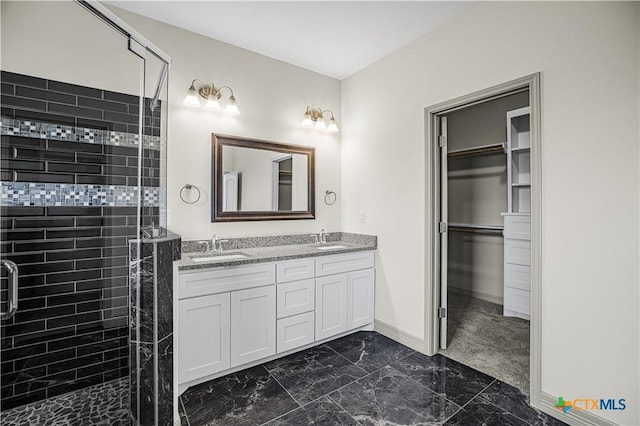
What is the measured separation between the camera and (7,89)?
1.77 meters

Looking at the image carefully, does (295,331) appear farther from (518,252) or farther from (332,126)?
(518,252)

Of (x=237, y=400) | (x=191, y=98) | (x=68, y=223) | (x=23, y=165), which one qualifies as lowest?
(x=237, y=400)

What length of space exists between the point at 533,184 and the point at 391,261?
1.36m

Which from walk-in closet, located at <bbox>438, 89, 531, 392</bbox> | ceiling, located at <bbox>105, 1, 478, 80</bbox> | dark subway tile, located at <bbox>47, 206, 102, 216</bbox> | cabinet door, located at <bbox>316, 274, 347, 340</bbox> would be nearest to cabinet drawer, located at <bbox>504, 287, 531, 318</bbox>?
walk-in closet, located at <bbox>438, 89, 531, 392</bbox>

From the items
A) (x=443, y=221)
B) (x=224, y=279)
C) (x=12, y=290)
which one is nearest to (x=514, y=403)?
(x=443, y=221)

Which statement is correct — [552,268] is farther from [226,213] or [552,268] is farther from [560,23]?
[226,213]

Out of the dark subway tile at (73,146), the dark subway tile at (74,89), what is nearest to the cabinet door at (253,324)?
the dark subway tile at (73,146)

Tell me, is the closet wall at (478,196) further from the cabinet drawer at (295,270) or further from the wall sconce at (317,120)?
the cabinet drawer at (295,270)

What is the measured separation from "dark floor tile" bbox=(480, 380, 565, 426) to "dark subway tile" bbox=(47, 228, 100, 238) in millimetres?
2755

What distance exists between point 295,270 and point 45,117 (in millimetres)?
1920

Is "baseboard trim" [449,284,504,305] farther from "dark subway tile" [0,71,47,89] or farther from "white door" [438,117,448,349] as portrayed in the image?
"dark subway tile" [0,71,47,89]

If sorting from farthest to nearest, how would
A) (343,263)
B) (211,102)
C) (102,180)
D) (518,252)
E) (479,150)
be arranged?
(479,150)
(518,252)
(343,263)
(211,102)
(102,180)

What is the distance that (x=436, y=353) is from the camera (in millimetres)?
2617

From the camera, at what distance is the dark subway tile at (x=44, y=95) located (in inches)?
72.0
